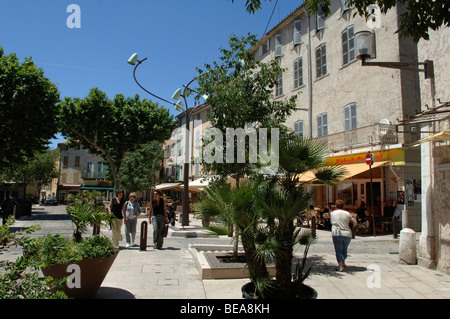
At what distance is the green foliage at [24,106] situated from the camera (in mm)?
19250

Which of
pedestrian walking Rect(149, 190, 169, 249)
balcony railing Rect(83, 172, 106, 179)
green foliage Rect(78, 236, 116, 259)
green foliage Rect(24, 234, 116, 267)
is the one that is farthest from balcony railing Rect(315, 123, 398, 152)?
balcony railing Rect(83, 172, 106, 179)

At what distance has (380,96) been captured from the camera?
15.0 metres

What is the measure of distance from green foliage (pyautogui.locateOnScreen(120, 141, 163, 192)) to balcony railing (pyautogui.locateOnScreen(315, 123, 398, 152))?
1642 centimetres

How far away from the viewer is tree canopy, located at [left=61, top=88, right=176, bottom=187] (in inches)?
1199

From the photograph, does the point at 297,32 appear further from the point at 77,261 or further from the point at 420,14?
the point at 77,261

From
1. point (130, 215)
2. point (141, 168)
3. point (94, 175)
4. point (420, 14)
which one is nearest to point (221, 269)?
A: point (130, 215)

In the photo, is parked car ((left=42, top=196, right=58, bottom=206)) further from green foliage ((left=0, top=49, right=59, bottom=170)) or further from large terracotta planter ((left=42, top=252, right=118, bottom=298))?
large terracotta planter ((left=42, top=252, right=118, bottom=298))

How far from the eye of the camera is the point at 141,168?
95.5ft

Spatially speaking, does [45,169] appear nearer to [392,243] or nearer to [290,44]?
[290,44]

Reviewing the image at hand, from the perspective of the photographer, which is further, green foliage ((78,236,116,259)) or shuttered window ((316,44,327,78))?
shuttered window ((316,44,327,78))

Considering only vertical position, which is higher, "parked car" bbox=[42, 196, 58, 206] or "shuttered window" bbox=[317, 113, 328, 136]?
"shuttered window" bbox=[317, 113, 328, 136]

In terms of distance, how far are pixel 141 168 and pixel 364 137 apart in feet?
63.5

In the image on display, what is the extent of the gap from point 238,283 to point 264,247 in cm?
225
